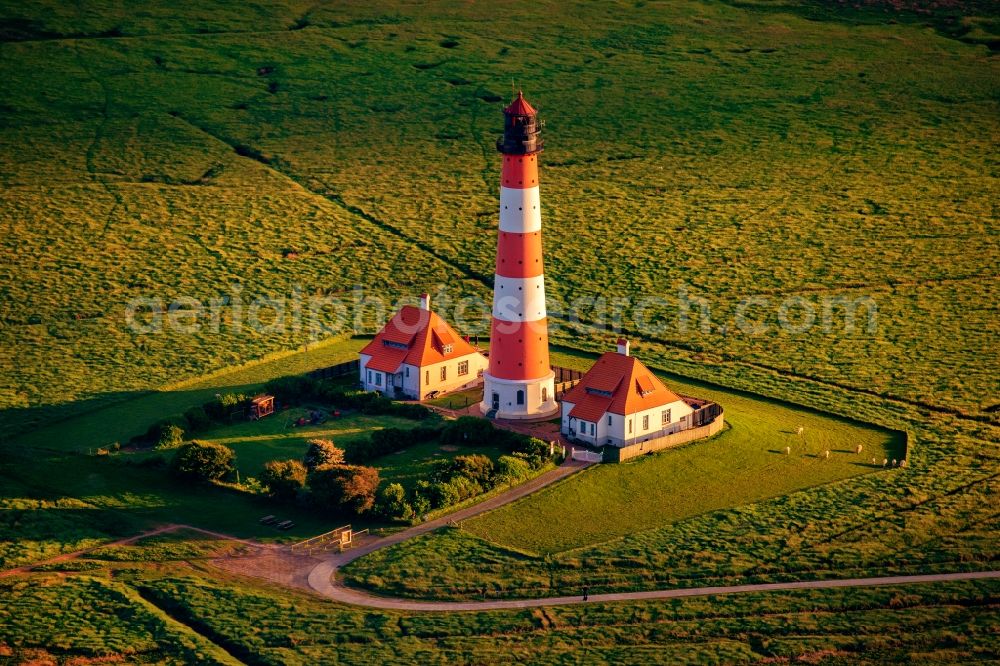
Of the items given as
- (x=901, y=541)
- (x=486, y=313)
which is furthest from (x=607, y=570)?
(x=486, y=313)

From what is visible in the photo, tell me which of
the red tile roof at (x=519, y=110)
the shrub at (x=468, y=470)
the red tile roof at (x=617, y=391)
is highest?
the red tile roof at (x=519, y=110)

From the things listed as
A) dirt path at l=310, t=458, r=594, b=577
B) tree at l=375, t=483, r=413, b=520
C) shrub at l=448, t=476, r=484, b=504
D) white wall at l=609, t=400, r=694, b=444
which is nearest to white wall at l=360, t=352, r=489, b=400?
dirt path at l=310, t=458, r=594, b=577

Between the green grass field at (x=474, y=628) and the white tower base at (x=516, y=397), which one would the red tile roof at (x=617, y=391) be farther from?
the green grass field at (x=474, y=628)

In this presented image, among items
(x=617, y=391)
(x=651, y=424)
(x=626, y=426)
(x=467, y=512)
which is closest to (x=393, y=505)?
(x=467, y=512)

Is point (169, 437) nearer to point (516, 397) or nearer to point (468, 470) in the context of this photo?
point (468, 470)

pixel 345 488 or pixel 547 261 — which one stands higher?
pixel 547 261

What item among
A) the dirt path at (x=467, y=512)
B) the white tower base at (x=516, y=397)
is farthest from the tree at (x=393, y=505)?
the white tower base at (x=516, y=397)

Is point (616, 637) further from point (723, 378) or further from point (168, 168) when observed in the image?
point (168, 168)
